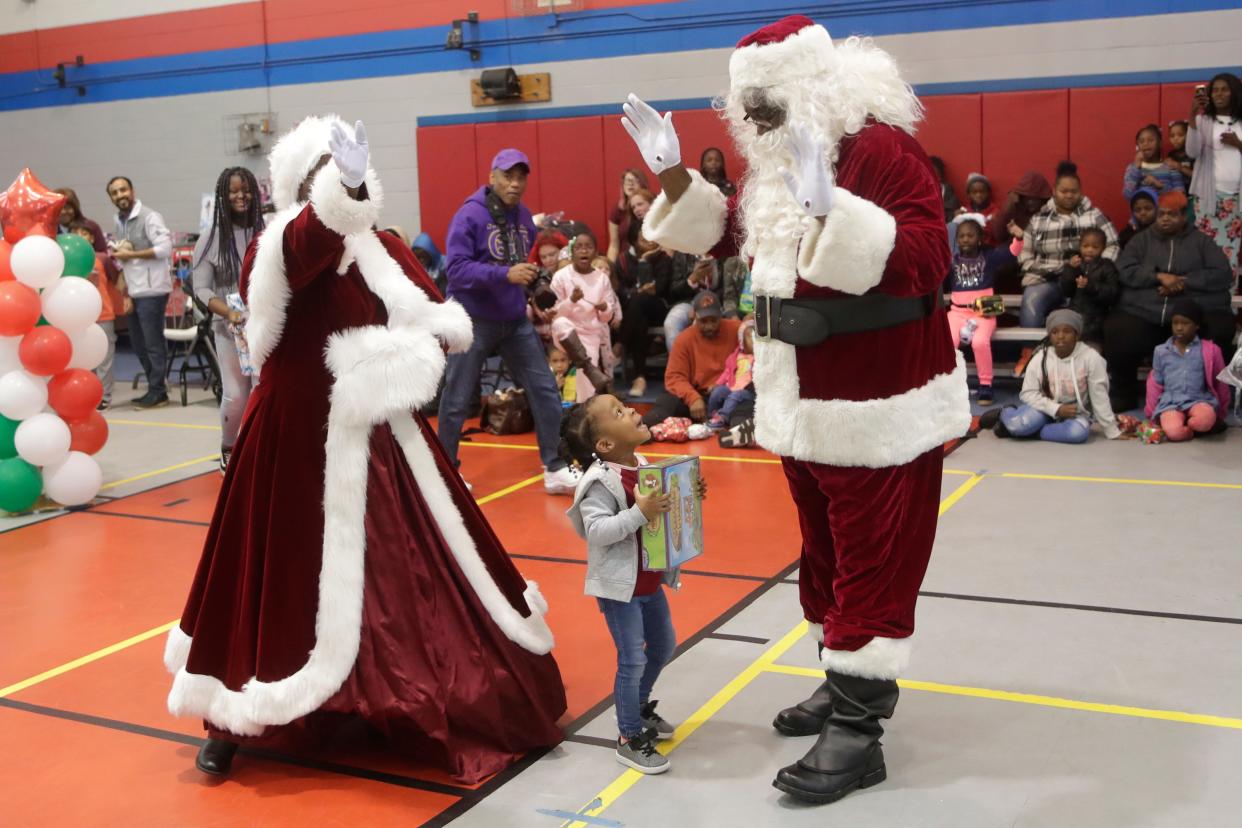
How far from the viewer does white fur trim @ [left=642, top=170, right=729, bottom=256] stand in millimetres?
3656

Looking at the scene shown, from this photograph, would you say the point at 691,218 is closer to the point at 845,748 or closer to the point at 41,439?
the point at 845,748

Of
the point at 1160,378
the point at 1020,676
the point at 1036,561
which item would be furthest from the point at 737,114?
the point at 1160,378

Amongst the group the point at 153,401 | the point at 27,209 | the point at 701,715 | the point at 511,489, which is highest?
the point at 27,209

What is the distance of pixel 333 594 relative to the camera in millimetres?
3598

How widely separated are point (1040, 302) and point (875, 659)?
658cm

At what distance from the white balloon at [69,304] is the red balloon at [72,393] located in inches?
9.6

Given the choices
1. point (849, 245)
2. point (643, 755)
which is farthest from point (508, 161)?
point (849, 245)

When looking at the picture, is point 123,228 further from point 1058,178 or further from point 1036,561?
point 1036,561

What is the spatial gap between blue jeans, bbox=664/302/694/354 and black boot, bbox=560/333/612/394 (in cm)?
106

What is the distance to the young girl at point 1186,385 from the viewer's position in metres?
7.71

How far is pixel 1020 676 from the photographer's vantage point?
4211mm

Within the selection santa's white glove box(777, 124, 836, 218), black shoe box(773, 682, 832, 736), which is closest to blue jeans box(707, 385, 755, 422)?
black shoe box(773, 682, 832, 736)

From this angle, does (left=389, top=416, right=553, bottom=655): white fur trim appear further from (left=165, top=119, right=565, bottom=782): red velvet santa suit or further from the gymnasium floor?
the gymnasium floor

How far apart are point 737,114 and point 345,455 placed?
1.45m
